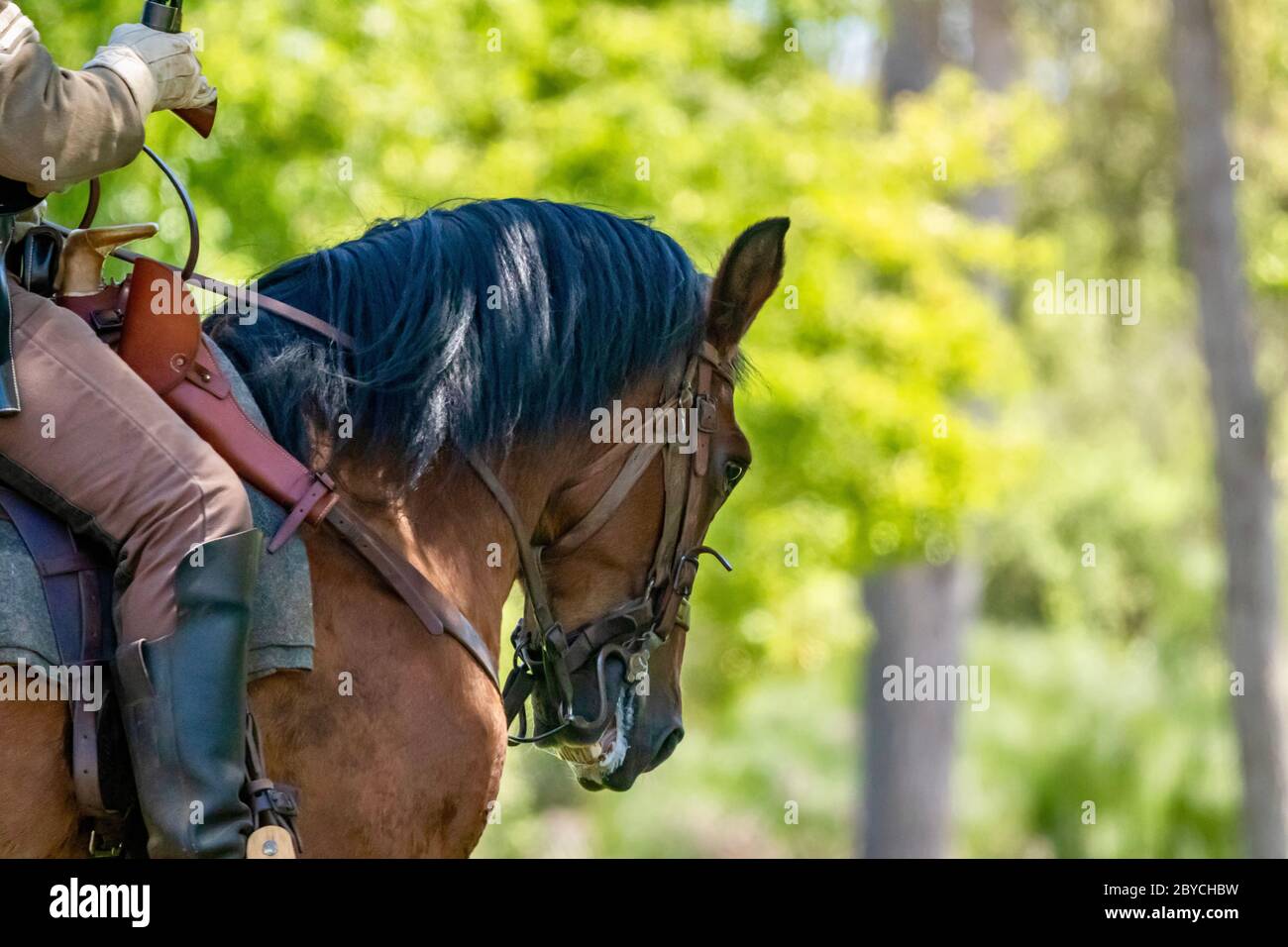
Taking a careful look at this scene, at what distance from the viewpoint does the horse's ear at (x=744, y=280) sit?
358 cm

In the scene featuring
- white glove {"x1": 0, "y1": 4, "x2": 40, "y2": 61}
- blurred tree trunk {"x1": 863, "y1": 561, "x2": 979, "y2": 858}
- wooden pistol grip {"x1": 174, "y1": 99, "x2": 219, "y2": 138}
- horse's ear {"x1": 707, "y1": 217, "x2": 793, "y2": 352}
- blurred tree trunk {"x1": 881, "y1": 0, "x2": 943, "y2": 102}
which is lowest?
blurred tree trunk {"x1": 863, "y1": 561, "x2": 979, "y2": 858}

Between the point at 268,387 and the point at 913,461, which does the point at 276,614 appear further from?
the point at 913,461

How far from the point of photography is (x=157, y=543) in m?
2.73

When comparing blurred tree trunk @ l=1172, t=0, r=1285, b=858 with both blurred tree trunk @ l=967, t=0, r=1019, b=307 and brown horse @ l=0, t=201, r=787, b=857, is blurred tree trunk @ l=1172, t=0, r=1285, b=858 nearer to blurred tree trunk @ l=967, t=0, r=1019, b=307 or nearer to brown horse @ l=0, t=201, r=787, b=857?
blurred tree trunk @ l=967, t=0, r=1019, b=307

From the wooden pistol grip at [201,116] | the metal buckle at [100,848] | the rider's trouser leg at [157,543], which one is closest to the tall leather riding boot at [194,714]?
the rider's trouser leg at [157,543]

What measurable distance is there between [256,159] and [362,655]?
558cm

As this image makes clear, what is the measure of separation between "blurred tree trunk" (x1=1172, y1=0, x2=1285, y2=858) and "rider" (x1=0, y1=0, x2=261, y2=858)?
40.7 ft

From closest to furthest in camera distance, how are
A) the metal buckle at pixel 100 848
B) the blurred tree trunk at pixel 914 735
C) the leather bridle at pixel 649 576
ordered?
the metal buckle at pixel 100 848, the leather bridle at pixel 649 576, the blurred tree trunk at pixel 914 735

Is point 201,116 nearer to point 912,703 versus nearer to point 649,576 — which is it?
point 649,576

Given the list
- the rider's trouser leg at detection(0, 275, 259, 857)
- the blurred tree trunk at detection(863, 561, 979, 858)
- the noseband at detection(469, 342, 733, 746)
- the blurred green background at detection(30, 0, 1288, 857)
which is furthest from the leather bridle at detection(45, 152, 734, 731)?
the blurred tree trunk at detection(863, 561, 979, 858)

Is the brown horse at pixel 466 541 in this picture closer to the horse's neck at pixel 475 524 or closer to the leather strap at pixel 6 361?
the horse's neck at pixel 475 524

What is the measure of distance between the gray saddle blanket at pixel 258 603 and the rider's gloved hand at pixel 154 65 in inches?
20.2

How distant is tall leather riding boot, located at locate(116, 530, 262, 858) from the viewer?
265 centimetres

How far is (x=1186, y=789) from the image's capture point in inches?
675
